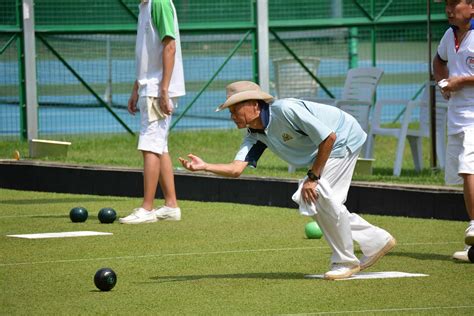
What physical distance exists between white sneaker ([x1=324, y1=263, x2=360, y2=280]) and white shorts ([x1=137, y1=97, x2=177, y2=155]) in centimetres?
312

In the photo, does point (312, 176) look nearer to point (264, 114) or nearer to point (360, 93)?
point (264, 114)

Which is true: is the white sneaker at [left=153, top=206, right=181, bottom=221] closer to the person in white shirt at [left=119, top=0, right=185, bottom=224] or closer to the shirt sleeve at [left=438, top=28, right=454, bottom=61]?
the person in white shirt at [left=119, top=0, right=185, bottom=224]

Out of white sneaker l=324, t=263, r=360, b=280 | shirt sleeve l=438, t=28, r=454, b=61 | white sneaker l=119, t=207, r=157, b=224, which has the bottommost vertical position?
white sneaker l=119, t=207, r=157, b=224

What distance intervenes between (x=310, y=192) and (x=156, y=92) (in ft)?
10.6

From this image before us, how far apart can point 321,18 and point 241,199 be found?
681 centimetres

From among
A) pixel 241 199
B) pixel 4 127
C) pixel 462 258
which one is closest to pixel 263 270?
pixel 462 258

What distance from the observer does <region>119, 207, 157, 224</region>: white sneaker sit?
10.2 metres

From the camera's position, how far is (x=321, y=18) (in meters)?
18.2

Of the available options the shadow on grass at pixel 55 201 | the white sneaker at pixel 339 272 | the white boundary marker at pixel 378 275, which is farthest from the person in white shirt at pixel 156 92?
the white sneaker at pixel 339 272

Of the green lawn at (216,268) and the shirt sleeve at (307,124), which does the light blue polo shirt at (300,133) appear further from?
the green lawn at (216,268)

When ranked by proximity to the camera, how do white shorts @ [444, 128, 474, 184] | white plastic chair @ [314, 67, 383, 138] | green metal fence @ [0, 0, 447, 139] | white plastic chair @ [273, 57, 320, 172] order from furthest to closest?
white plastic chair @ [273, 57, 320, 172], green metal fence @ [0, 0, 447, 139], white plastic chair @ [314, 67, 383, 138], white shorts @ [444, 128, 474, 184]

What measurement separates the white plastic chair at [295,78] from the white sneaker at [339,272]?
32.1ft

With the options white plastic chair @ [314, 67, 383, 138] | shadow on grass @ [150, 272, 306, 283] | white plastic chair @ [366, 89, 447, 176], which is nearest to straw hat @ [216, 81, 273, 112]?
shadow on grass @ [150, 272, 306, 283]

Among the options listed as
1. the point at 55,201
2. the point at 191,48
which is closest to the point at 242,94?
the point at 55,201
